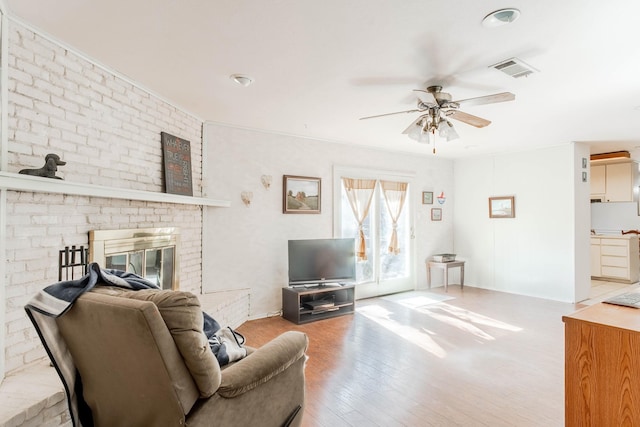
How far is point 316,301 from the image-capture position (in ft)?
15.2

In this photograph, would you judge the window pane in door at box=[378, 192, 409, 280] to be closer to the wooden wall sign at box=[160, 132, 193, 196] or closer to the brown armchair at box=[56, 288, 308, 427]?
the wooden wall sign at box=[160, 132, 193, 196]

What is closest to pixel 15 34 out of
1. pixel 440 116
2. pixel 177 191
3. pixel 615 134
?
pixel 177 191

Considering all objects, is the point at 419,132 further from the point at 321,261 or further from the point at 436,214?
the point at 436,214

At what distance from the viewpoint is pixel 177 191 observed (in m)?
3.59

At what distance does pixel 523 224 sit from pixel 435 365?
3831mm

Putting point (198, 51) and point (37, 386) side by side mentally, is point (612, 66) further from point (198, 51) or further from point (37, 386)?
point (37, 386)

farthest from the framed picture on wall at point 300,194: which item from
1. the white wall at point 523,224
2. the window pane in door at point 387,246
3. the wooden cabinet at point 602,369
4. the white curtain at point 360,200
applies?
the wooden cabinet at point 602,369

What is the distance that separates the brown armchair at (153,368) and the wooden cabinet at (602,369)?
1.58m

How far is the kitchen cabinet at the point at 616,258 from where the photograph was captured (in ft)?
21.8

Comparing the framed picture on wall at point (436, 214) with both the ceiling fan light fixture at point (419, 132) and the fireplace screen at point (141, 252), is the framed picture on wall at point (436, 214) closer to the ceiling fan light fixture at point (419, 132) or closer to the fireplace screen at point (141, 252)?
the ceiling fan light fixture at point (419, 132)

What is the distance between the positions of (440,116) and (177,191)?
267 centimetres

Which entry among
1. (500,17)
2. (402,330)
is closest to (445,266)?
(402,330)

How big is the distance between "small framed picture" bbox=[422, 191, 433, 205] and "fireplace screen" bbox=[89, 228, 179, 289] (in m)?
4.46

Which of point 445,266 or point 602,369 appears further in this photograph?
point 445,266
